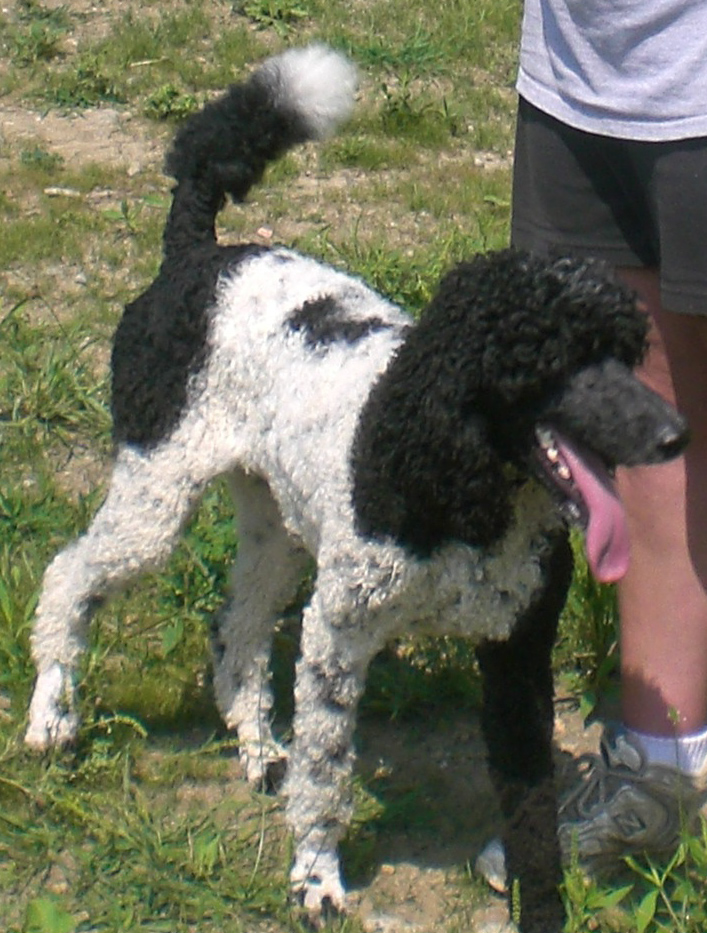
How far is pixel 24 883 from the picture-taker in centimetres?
300

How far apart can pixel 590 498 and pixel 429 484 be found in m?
0.25

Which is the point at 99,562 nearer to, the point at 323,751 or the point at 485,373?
the point at 323,751

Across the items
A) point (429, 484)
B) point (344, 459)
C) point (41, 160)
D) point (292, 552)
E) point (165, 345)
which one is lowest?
point (41, 160)

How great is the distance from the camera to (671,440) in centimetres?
234

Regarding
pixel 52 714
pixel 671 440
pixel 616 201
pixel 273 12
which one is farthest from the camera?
pixel 273 12

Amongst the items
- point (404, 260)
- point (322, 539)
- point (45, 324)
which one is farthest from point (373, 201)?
point (322, 539)

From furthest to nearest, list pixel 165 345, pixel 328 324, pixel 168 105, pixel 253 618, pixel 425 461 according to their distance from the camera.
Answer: pixel 168 105, pixel 253 618, pixel 165 345, pixel 328 324, pixel 425 461

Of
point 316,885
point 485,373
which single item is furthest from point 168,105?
point 485,373

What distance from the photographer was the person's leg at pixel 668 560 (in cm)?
284

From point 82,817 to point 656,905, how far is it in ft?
3.49

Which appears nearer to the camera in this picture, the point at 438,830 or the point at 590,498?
the point at 590,498

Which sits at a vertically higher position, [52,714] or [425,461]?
[425,461]

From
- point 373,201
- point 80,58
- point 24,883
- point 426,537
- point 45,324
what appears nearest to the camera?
point 426,537

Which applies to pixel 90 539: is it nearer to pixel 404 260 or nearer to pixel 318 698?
pixel 318 698
